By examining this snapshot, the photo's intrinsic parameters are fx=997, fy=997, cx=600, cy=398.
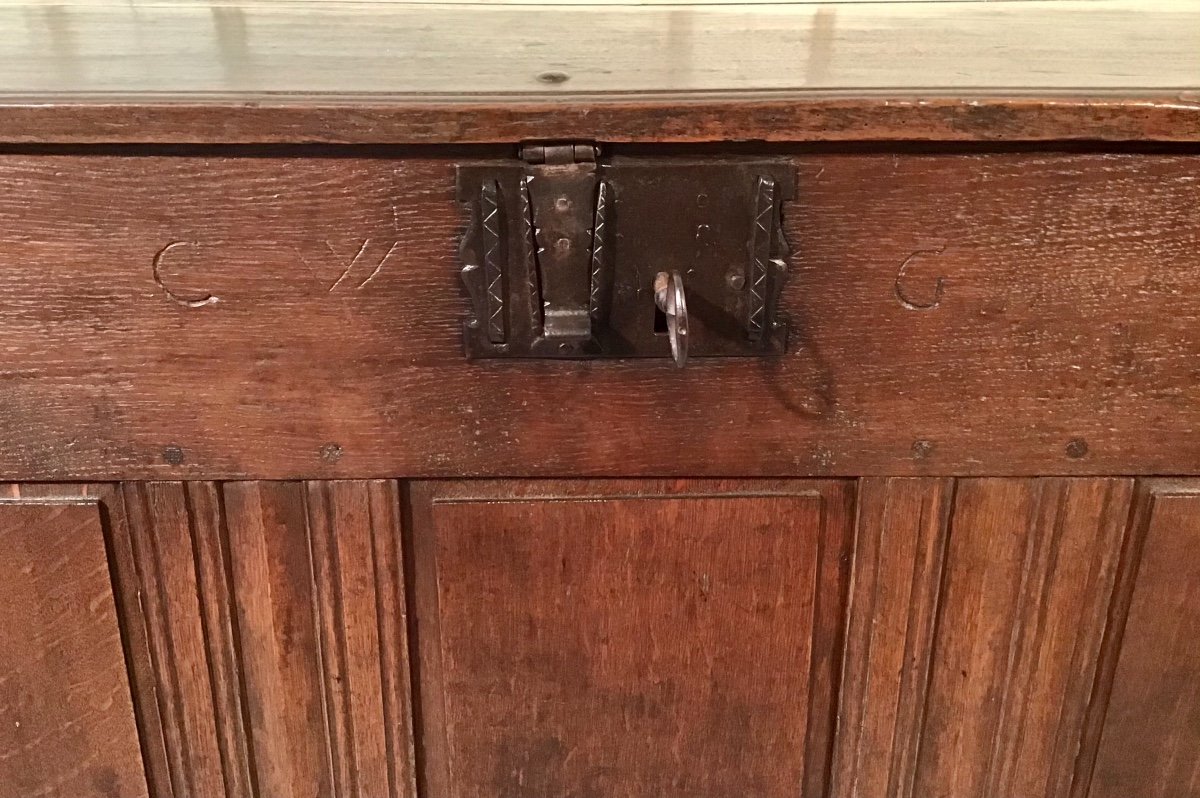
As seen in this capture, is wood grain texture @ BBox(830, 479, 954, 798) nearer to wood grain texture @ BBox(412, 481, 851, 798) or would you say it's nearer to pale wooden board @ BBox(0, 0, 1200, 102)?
wood grain texture @ BBox(412, 481, 851, 798)

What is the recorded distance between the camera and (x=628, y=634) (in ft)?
2.55

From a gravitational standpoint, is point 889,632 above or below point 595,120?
below

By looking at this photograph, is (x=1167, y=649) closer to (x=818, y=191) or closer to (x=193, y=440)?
(x=818, y=191)

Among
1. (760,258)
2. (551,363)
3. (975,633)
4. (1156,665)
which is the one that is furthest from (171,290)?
(1156,665)

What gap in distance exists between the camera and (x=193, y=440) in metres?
0.71

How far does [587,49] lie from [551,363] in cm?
25

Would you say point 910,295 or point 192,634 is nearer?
point 910,295

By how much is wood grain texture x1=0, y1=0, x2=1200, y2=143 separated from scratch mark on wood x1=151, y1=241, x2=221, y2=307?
0.07 m

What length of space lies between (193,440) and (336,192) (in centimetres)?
21

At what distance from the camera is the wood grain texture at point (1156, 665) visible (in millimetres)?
737

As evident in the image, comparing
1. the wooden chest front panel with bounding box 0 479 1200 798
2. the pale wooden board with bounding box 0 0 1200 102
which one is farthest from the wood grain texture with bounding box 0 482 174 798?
the pale wooden board with bounding box 0 0 1200 102

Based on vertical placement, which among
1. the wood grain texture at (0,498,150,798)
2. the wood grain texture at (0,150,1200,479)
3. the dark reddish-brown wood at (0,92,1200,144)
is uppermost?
the dark reddish-brown wood at (0,92,1200,144)

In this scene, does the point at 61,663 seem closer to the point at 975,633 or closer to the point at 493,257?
the point at 493,257

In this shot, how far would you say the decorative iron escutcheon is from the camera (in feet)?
2.06
